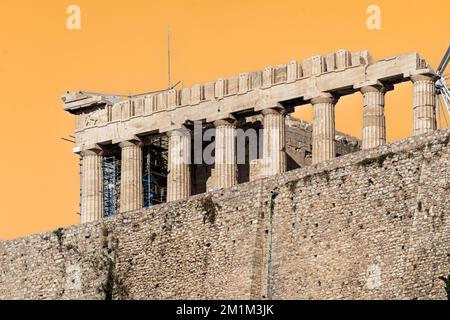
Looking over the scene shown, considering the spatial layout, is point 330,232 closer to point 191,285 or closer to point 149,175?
point 191,285

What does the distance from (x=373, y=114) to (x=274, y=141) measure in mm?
4719

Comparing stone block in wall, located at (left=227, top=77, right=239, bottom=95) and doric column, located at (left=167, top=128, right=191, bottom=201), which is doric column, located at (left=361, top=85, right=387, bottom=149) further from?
doric column, located at (left=167, top=128, right=191, bottom=201)

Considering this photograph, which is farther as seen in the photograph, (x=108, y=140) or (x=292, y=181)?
(x=108, y=140)

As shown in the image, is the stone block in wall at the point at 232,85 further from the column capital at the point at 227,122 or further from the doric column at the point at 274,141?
the doric column at the point at 274,141

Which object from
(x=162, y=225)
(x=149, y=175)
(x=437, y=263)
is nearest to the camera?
(x=437, y=263)

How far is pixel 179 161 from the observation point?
309 feet

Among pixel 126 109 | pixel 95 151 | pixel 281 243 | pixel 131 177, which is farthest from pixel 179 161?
pixel 281 243

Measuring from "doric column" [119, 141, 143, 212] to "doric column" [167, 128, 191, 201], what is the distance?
4.90 ft

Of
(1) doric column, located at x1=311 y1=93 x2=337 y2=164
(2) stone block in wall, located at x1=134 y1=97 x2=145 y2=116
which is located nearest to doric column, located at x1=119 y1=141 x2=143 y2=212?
(2) stone block in wall, located at x1=134 y1=97 x2=145 y2=116

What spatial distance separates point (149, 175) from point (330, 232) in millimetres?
25171

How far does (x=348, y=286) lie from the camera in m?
70.4

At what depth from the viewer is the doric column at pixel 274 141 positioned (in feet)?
298

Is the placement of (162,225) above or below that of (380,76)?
below

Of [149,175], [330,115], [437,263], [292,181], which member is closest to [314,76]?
[330,115]
